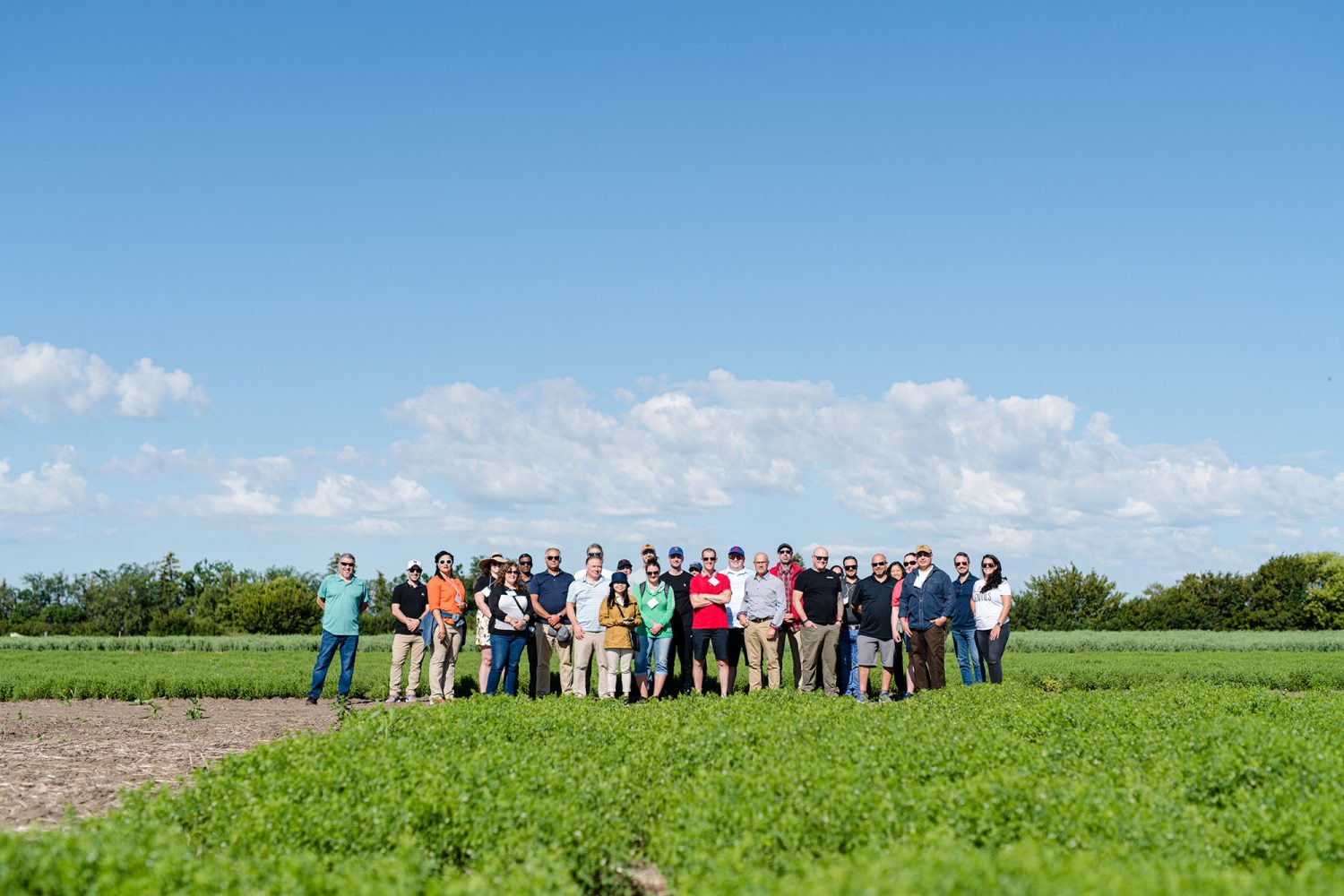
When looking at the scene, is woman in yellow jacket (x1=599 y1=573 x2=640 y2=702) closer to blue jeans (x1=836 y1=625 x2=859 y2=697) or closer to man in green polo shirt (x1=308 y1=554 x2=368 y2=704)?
blue jeans (x1=836 y1=625 x2=859 y2=697)

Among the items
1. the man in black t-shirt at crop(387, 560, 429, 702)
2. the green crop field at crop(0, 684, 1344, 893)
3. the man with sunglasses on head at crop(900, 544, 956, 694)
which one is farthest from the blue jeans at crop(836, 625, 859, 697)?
the man in black t-shirt at crop(387, 560, 429, 702)

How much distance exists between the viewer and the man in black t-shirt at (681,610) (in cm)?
1594

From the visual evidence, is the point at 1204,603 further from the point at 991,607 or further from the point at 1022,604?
the point at 991,607

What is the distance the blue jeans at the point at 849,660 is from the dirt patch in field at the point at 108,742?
8187 mm

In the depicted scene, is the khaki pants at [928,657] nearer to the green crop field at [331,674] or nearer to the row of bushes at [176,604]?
the green crop field at [331,674]

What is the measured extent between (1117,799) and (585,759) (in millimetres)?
4239

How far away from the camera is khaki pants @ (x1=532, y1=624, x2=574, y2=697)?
16438 mm

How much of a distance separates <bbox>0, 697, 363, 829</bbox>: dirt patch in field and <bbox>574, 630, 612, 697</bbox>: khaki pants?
3.74m

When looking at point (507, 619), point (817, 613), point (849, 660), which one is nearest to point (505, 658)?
point (507, 619)

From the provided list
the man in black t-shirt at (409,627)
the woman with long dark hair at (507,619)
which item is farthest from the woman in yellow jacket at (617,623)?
the man in black t-shirt at (409,627)

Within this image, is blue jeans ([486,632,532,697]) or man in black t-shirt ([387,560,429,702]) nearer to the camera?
blue jeans ([486,632,532,697])

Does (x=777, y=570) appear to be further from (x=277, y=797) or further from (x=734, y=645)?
(x=277, y=797)

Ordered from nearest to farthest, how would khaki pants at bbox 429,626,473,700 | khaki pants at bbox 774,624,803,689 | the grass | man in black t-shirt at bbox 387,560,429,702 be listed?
khaki pants at bbox 774,624,803,689, khaki pants at bbox 429,626,473,700, man in black t-shirt at bbox 387,560,429,702, the grass

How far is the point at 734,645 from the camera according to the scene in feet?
54.2
